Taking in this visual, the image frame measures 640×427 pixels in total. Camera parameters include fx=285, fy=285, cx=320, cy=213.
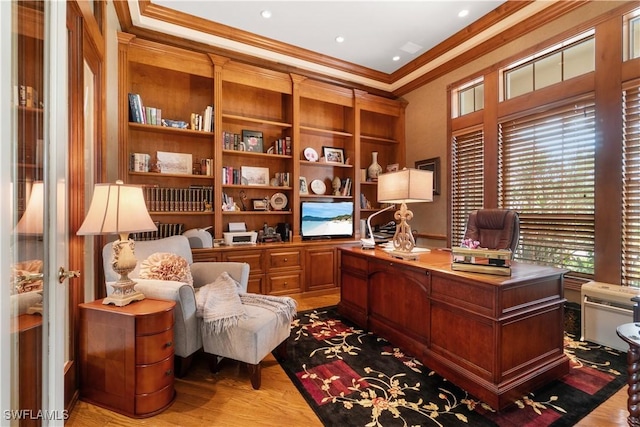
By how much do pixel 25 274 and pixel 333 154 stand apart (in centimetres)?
385

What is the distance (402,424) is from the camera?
1.53 metres

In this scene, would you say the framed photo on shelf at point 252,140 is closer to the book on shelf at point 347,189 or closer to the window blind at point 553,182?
the book on shelf at point 347,189

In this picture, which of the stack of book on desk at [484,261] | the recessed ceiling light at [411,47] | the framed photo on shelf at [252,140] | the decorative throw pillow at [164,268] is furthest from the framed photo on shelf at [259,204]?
the recessed ceiling light at [411,47]

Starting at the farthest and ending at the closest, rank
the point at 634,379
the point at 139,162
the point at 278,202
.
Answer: the point at 278,202
the point at 139,162
the point at 634,379

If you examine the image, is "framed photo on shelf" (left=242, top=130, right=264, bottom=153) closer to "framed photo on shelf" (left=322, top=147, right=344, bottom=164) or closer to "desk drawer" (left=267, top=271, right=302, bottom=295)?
"framed photo on shelf" (left=322, top=147, right=344, bottom=164)

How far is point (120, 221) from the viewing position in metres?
1.65

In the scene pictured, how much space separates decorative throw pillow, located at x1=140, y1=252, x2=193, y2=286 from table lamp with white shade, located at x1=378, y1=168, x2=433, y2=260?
1709 millimetres

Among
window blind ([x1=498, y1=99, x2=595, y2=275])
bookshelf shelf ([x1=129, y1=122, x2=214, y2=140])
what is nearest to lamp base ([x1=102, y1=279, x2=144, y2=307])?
bookshelf shelf ([x1=129, y1=122, x2=214, y2=140])

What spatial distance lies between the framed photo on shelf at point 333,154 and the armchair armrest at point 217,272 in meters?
2.40

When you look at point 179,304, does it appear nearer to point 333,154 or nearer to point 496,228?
point 496,228

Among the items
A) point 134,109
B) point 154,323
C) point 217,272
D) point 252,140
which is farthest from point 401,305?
point 134,109

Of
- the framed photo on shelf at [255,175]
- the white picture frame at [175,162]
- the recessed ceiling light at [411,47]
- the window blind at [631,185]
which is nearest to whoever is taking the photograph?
the window blind at [631,185]

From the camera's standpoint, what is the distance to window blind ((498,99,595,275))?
8.89ft

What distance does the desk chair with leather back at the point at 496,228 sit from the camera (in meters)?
2.48
